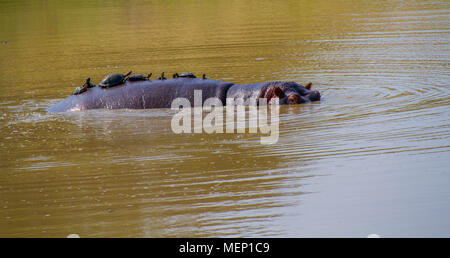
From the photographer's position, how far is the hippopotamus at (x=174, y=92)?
30.9 feet

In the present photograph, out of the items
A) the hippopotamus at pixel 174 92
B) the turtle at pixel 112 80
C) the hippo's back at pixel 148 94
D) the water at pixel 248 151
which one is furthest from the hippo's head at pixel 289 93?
the turtle at pixel 112 80

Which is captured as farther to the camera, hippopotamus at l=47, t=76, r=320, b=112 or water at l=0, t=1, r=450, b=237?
hippopotamus at l=47, t=76, r=320, b=112

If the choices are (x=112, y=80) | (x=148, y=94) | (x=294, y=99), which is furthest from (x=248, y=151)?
(x=112, y=80)

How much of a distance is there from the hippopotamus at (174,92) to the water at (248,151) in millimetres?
218

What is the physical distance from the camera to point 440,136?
699 cm

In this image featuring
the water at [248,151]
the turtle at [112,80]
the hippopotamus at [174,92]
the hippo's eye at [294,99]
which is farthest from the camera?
the turtle at [112,80]

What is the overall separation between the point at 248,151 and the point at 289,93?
100 inches

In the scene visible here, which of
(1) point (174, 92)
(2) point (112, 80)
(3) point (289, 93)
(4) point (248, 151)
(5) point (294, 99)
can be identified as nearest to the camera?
Result: (4) point (248, 151)

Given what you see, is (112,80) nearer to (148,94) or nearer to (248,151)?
(148,94)

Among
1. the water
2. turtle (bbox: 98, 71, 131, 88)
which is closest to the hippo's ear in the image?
the water

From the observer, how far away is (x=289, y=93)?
30.6ft

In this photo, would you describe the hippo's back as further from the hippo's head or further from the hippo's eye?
the hippo's eye

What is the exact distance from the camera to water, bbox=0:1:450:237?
5.18 m

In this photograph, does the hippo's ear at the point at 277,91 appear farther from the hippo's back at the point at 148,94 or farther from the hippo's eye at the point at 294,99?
the hippo's back at the point at 148,94
